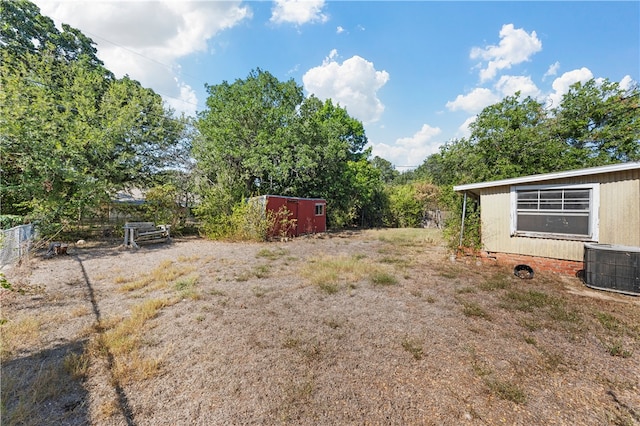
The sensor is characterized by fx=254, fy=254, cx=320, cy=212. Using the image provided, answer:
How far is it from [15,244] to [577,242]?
13.8m

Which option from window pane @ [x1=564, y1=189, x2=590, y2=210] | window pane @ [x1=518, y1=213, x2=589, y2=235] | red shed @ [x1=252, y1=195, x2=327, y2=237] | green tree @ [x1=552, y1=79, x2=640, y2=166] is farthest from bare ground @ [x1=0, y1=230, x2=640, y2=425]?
green tree @ [x1=552, y1=79, x2=640, y2=166]

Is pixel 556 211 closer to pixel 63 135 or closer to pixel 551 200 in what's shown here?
pixel 551 200

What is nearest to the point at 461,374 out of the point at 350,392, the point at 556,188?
the point at 350,392

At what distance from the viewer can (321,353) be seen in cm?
301

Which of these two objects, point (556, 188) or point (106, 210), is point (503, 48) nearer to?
point (556, 188)

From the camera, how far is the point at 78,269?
653 centimetres

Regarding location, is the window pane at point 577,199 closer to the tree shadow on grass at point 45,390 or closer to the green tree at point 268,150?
the tree shadow on grass at point 45,390

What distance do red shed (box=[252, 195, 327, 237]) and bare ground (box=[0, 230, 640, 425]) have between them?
7.26m

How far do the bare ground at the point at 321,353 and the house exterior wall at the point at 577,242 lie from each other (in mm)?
1065

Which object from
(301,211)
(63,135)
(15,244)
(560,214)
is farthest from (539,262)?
(63,135)

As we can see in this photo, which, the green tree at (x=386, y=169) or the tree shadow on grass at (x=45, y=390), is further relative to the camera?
the green tree at (x=386, y=169)

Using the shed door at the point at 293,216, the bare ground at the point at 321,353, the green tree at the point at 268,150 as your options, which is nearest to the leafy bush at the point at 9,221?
the bare ground at the point at 321,353

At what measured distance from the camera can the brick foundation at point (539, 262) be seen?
241 inches

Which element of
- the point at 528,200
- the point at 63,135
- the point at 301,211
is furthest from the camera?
the point at 301,211
